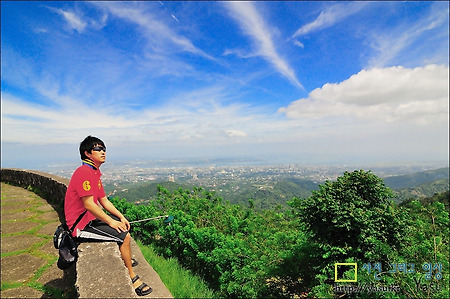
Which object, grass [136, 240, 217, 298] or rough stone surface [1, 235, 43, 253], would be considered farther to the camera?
rough stone surface [1, 235, 43, 253]

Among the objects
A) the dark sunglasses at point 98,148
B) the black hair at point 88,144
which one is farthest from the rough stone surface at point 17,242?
the dark sunglasses at point 98,148

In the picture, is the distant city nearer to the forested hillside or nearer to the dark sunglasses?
the dark sunglasses

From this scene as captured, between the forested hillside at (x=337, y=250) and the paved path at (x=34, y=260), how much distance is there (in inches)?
55.5

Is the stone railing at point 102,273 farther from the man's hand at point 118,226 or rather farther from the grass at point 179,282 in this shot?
the grass at point 179,282

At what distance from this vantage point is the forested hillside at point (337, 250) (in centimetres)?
280

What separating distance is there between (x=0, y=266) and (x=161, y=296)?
2840mm

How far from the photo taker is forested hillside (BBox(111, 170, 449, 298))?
2.80 metres

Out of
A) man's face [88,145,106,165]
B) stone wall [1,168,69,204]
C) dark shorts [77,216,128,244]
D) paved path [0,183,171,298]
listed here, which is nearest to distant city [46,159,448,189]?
man's face [88,145,106,165]

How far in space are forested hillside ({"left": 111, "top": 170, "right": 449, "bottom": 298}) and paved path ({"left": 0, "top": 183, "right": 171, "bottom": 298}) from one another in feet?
4.62

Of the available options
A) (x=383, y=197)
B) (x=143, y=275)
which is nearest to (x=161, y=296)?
(x=143, y=275)

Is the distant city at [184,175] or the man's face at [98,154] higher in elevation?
the man's face at [98,154]

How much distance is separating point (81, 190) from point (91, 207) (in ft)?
0.69

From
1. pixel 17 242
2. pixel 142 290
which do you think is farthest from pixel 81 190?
pixel 17 242

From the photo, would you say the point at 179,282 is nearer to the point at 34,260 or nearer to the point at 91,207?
the point at 91,207
